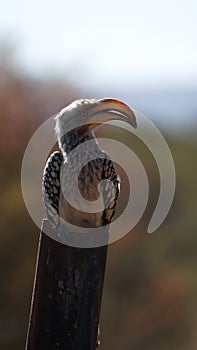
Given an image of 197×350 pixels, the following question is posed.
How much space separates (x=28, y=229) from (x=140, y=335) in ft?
6.14

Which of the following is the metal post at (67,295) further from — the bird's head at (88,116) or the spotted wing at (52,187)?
the bird's head at (88,116)

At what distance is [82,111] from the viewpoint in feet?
10.6

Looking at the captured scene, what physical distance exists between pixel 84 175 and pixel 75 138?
148mm

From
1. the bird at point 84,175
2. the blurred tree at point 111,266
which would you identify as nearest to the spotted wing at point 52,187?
the bird at point 84,175

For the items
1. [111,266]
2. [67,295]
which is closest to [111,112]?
[67,295]

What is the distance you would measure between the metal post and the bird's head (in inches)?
14.7

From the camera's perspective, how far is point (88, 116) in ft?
10.6

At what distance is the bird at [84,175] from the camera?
10.5ft

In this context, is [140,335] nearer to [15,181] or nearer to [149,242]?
[149,242]

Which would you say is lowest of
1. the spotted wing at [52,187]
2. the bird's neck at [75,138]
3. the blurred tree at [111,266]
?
the blurred tree at [111,266]

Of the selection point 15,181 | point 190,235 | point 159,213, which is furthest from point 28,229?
point 159,213

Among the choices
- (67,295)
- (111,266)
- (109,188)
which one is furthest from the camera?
(111,266)

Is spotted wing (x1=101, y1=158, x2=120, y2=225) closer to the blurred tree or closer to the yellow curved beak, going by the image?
the yellow curved beak

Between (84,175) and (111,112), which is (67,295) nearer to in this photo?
(84,175)
